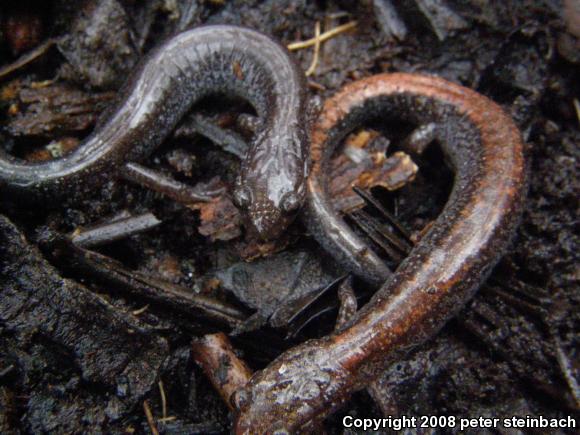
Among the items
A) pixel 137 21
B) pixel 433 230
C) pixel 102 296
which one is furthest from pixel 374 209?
pixel 137 21

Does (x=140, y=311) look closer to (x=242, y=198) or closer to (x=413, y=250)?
(x=242, y=198)

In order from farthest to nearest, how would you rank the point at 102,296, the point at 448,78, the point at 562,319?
the point at 448,78 < the point at 562,319 < the point at 102,296

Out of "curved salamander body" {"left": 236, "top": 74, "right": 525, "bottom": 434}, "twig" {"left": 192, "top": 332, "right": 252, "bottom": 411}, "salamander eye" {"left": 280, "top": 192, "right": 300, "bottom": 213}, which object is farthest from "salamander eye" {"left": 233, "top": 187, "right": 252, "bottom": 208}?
"twig" {"left": 192, "top": 332, "right": 252, "bottom": 411}

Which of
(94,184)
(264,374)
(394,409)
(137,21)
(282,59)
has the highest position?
(137,21)

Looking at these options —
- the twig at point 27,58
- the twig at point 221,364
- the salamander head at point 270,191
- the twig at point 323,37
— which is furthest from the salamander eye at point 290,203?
the twig at point 27,58

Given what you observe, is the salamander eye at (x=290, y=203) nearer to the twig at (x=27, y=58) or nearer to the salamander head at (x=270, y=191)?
the salamander head at (x=270, y=191)

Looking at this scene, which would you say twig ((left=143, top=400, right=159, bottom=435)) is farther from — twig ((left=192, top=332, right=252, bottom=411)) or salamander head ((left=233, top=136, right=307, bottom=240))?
salamander head ((left=233, top=136, right=307, bottom=240))

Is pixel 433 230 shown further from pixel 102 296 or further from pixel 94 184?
pixel 94 184
